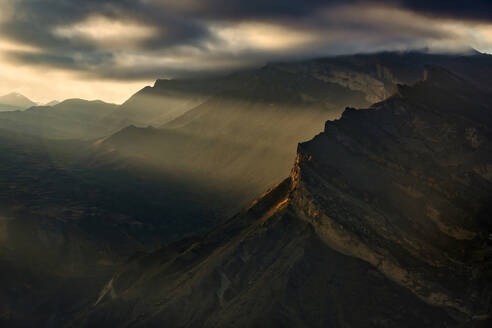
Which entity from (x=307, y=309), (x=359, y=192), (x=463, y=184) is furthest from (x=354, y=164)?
(x=307, y=309)

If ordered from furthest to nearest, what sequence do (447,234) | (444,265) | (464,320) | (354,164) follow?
(354,164)
(447,234)
(444,265)
(464,320)

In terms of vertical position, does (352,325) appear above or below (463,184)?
below

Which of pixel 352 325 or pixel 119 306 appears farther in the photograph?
pixel 119 306

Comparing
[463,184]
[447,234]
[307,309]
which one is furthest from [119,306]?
[463,184]

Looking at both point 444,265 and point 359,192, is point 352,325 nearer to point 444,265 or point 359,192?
point 444,265

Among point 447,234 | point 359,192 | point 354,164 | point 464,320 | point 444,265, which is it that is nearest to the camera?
point 464,320

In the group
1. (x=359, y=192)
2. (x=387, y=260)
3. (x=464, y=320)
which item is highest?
(x=359, y=192)

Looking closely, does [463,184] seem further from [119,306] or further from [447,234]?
[119,306]
